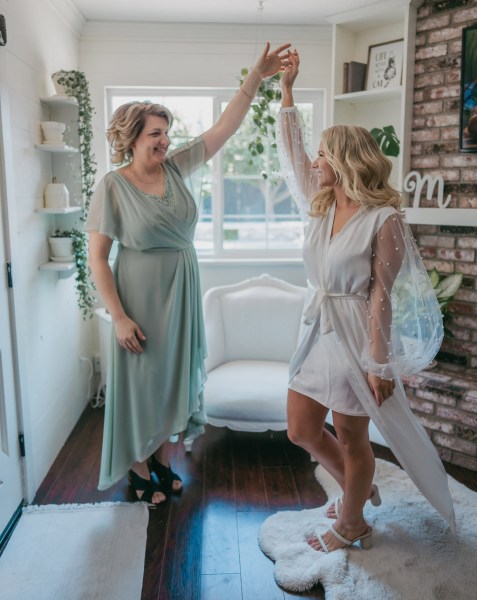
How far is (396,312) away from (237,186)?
223 centimetres

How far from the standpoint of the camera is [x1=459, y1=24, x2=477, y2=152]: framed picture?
111 inches

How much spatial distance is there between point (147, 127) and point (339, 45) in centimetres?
165

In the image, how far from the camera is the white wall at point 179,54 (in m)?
3.74

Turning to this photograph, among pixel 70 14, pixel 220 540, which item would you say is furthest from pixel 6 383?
pixel 70 14

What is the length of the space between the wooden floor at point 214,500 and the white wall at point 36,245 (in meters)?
0.18

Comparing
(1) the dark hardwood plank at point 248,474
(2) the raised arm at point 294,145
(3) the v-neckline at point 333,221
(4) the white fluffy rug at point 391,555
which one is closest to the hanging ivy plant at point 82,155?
(1) the dark hardwood plank at point 248,474

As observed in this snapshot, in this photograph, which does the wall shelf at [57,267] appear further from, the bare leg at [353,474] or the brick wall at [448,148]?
the brick wall at [448,148]

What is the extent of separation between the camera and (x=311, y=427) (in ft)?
7.13

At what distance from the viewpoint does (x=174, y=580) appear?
210 centimetres

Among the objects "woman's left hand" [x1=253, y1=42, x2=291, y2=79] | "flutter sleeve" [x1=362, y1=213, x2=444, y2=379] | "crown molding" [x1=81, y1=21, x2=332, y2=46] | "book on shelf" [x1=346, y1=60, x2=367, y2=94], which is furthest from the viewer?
"crown molding" [x1=81, y1=21, x2=332, y2=46]

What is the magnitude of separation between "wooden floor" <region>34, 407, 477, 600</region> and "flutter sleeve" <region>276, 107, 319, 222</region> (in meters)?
1.26

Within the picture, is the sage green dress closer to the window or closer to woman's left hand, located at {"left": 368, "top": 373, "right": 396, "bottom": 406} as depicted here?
woman's left hand, located at {"left": 368, "top": 373, "right": 396, "bottom": 406}

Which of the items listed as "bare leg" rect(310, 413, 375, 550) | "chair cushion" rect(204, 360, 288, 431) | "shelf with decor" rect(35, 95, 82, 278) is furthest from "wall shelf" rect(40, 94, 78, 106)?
"bare leg" rect(310, 413, 375, 550)

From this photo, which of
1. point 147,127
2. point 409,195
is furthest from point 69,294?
point 409,195
